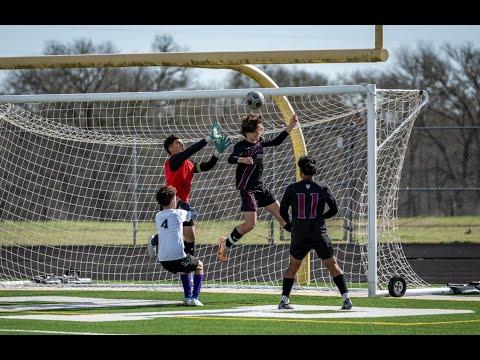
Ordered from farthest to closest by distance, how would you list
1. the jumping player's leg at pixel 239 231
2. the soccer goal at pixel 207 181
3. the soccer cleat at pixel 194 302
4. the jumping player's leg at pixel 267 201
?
the soccer goal at pixel 207 181, the jumping player's leg at pixel 267 201, the jumping player's leg at pixel 239 231, the soccer cleat at pixel 194 302

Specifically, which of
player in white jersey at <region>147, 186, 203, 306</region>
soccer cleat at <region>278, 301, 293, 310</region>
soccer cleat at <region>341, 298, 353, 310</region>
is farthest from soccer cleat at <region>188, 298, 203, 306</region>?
soccer cleat at <region>341, 298, 353, 310</region>

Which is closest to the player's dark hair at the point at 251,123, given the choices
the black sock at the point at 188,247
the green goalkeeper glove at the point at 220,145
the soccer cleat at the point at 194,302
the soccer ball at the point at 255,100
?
the soccer ball at the point at 255,100

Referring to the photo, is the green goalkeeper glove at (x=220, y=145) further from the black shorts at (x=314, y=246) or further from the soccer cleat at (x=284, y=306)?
the soccer cleat at (x=284, y=306)

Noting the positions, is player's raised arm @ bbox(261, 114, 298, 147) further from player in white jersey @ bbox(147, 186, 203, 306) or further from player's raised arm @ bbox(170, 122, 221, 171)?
player in white jersey @ bbox(147, 186, 203, 306)

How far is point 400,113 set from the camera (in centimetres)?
1677

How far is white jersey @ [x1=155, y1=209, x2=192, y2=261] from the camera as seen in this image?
13508 millimetres

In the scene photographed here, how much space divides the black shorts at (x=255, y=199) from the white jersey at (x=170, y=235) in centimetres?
164

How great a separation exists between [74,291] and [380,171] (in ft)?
14.9

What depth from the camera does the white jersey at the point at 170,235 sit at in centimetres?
1351

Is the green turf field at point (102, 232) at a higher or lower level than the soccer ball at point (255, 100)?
lower

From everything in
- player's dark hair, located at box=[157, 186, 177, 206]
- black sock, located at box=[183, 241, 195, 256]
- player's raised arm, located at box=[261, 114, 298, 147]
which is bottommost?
black sock, located at box=[183, 241, 195, 256]

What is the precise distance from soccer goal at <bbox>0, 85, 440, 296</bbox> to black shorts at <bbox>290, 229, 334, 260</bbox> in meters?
2.03

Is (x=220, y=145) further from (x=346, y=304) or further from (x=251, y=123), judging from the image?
(x=346, y=304)

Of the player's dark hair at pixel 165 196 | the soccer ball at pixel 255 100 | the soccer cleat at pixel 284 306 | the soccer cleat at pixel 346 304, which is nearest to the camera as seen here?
the soccer cleat at pixel 346 304
